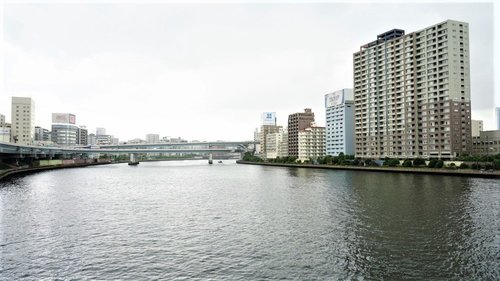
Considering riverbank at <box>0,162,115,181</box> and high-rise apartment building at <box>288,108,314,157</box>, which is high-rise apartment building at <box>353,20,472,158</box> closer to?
high-rise apartment building at <box>288,108,314,157</box>

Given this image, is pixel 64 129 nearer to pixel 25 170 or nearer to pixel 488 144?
pixel 25 170

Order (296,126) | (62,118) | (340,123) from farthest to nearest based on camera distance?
(62,118) < (296,126) < (340,123)

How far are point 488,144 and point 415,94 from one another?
1822 centimetres

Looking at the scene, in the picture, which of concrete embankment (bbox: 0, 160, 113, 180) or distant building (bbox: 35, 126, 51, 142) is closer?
concrete embankment (bbox: 0, 160, 113, 180)

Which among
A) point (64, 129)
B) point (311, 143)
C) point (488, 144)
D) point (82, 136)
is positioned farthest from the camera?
point (82, 136)

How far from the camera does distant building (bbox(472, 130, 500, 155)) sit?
219 ft

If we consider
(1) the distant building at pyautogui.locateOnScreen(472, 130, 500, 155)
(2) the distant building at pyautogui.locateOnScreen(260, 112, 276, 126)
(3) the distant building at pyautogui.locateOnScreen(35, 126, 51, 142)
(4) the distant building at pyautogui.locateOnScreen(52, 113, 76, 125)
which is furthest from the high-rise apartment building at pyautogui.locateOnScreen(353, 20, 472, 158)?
(3) the distant building at pyautogui.locateOnScreen(35, 126, 51, 142)

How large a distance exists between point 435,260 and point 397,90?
222ft

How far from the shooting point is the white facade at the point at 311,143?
103625 mm

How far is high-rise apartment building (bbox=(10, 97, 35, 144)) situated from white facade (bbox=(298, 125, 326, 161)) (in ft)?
312

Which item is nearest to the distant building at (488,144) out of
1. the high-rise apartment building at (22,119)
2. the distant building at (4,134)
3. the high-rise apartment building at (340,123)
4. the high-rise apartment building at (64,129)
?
the high-rise apartment building at (340,123)

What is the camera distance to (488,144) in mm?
68750

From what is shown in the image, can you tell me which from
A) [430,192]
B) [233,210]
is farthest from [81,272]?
[430,192]

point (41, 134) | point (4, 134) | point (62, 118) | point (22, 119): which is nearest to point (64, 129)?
point (62, 118)
